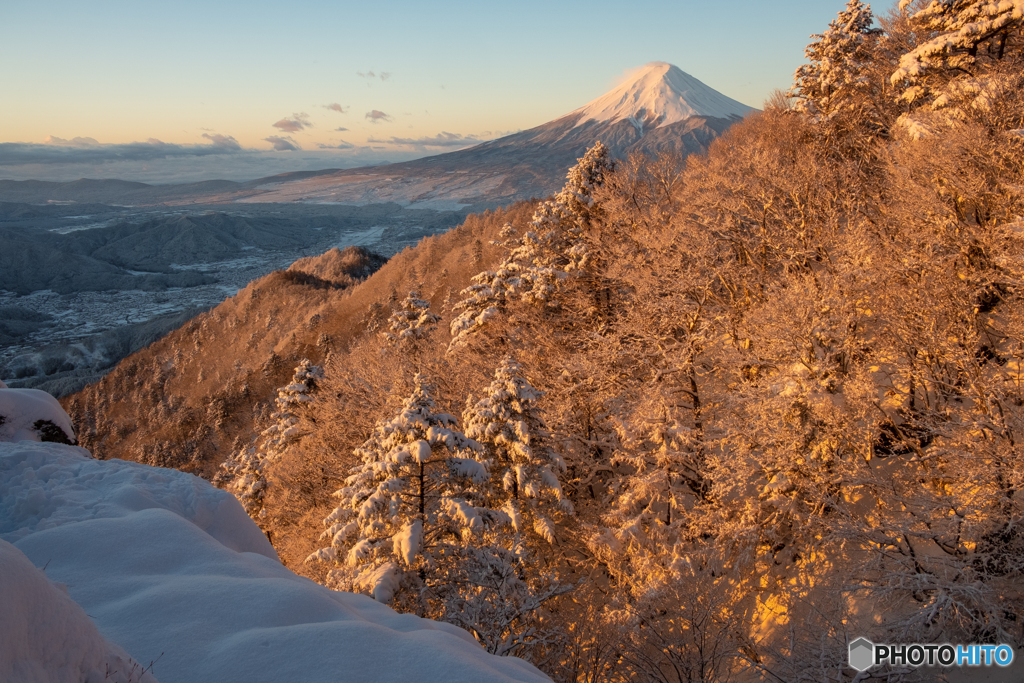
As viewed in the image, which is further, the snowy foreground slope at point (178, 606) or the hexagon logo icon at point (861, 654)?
the hexagon logo icon at point (861, 654)

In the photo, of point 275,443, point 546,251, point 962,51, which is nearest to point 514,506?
point 546,251

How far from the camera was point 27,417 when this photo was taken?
37.6ft

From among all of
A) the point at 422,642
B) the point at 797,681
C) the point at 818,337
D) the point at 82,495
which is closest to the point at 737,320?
the point at 818,337

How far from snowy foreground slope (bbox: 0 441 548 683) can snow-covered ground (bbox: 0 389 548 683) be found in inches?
0.5

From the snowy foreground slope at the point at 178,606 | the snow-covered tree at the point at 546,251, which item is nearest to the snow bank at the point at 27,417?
the snowy foreground slope at the point at 178,606

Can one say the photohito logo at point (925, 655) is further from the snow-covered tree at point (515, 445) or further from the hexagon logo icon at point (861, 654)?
the snow-covered tree at point (515, 445)

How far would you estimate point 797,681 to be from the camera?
37.3ft

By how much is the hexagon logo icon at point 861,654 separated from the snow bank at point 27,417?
19.0 m

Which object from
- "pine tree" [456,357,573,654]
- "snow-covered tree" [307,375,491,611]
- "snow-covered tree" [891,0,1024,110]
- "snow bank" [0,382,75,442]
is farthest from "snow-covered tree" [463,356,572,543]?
"snow-covered tree" [891,0,1024,110]

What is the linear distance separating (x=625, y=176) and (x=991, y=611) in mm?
22186

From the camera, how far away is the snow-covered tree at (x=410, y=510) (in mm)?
11500

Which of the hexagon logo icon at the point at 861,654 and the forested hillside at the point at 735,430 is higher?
the forested hillside at the point at 735,430

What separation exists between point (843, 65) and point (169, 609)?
1432 inches

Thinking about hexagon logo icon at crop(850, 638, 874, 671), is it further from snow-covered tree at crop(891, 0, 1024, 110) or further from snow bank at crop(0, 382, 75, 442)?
snow bank at crop(0, 382, 75, 442)
